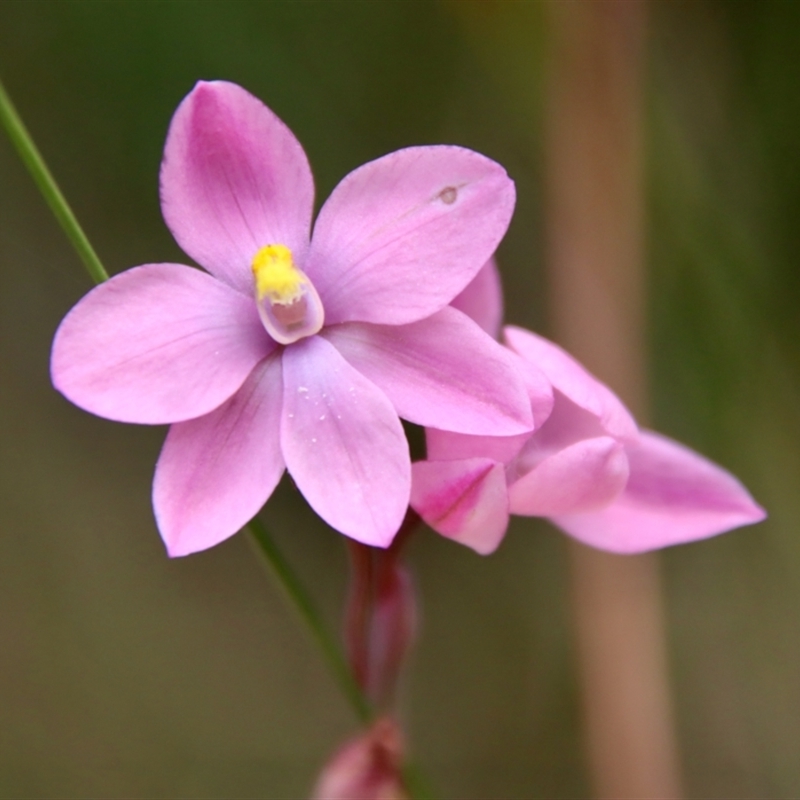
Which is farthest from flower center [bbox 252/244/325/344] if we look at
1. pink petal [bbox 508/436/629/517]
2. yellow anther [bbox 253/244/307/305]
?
pink petal [bbox 508/436/629/517]

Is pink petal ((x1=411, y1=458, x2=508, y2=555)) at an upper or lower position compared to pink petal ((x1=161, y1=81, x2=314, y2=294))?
lower

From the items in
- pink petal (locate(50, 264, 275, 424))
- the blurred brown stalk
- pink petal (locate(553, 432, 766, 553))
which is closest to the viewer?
pink petal (locate(50, 264, 275, 424))

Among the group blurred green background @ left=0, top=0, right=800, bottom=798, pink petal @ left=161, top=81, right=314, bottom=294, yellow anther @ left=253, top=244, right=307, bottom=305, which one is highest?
pink petal @ left=161, top=81, right=314, bottom=294

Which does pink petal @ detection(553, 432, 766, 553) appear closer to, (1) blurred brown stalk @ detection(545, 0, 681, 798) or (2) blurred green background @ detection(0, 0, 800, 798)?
(1) blurred brown stalk @ detection(545, 0, 681, 798)

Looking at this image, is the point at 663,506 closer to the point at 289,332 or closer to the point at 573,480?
the point at 573,480

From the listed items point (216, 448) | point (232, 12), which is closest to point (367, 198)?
point (216, 448)

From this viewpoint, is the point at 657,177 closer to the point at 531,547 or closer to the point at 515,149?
the point at 515,149
